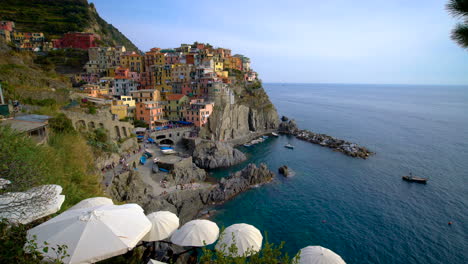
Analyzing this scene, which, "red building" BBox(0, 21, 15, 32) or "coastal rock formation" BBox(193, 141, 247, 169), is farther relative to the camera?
"red building" BBox(0, 21, 15, 32)

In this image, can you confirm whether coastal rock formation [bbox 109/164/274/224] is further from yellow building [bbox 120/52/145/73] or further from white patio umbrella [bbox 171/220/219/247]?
yellow building [bbox 120/52/145/73]

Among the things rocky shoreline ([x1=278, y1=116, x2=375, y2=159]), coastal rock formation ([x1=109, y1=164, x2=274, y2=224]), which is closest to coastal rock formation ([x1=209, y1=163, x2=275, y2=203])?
coastal rock formation ([x1=109, y1=164, x2=274, y2=224])

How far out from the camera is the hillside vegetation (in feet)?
208

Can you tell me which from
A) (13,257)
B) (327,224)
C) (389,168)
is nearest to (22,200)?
(13,257)

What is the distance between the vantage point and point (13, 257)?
14.8 ft

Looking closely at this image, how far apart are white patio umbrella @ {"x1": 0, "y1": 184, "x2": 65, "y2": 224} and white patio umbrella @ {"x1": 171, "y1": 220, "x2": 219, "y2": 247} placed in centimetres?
404

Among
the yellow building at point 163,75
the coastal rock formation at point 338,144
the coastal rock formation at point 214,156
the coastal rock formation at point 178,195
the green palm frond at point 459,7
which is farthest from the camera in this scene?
the yellow building at point 163,75

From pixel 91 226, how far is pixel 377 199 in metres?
29.8

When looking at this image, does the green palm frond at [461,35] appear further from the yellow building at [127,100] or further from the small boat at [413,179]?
the yellow building at [127,100]

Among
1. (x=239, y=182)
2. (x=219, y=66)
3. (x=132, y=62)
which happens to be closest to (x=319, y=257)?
(x=239, y=182)

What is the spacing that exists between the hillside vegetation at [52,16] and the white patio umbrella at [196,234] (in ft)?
239

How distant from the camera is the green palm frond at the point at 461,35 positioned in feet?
17.2

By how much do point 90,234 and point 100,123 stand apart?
84.4 ft

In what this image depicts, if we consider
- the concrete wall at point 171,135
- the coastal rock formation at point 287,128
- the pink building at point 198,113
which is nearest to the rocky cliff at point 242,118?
the pink building at point 198,113
